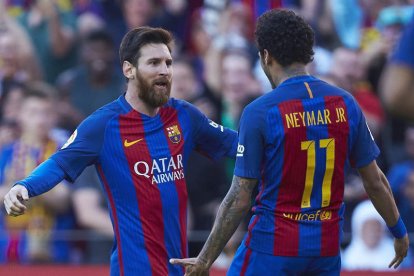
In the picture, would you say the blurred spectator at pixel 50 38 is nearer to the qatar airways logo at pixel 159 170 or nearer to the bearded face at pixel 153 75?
the bearded face at pixel 153 75

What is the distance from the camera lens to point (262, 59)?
5.62 metres

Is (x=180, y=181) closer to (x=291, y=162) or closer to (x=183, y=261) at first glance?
(x=183, y=261)

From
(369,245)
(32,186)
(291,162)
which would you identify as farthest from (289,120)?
(369,245)

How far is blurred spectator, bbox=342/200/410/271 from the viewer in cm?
905

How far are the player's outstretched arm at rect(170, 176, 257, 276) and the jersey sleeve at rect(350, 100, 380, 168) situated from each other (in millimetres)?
596

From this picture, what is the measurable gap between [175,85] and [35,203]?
1899 mm

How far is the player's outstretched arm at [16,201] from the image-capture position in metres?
5.47

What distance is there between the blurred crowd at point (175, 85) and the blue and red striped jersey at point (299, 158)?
3560mm

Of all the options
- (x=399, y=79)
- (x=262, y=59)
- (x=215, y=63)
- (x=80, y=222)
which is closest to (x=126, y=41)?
(x=262, y=59)

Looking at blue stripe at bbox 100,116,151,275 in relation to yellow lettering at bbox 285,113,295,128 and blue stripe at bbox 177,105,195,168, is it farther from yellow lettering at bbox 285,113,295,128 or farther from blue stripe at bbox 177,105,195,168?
yellow lettering at bbox 285,113,295,128

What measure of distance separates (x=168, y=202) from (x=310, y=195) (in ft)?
2.93

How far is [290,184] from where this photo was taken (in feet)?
18.0

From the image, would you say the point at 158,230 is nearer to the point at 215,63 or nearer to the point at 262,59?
the point at 262,59

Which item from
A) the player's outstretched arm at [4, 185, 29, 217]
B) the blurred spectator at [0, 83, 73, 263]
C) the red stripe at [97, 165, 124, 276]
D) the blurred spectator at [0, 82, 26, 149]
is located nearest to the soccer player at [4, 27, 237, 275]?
the red stripe at [97, 165, 124, 276]
